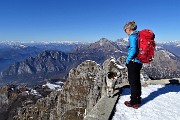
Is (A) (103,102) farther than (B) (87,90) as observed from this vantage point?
No

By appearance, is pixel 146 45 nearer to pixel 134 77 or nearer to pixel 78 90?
pixel 134 77

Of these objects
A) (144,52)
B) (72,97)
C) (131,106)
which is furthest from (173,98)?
(72,97)

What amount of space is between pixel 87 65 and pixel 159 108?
107m

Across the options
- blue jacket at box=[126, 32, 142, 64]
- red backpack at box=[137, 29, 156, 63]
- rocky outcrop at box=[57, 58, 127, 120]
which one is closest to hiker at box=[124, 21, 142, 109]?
blue jacket at box=[126, 32, 142, 64]

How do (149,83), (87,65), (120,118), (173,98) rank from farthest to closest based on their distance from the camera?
(87,65) → (149,83) → (173,98) → (120,118)

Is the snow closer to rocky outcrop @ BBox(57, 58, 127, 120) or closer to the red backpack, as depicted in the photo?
the red backpack

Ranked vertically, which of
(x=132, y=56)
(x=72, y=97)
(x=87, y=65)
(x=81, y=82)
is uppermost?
(x=132, y=56)

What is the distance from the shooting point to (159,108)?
55.7 feet

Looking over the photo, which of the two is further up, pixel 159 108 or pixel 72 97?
pixel 159 108

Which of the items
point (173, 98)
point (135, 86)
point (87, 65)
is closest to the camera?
point (135, 86)

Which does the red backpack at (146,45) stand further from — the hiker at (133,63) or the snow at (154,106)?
the snow at (154,106)

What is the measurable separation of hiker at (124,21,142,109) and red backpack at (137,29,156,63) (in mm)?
278

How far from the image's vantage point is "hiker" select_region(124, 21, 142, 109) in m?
15.2

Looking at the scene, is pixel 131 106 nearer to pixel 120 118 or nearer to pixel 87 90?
pixel 120 118
